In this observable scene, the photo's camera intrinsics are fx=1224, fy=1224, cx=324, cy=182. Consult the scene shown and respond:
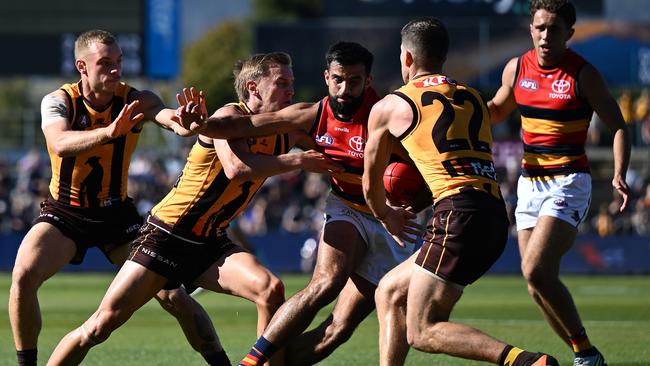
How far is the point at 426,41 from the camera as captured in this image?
7.37m

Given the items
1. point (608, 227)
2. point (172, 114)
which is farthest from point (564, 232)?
point (608, 227)

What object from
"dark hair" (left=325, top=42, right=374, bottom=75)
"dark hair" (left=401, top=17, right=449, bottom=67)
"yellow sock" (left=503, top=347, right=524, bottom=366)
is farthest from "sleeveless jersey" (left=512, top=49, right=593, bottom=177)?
"yellow sock" (left=503, top=347, right=524, bottom=366)

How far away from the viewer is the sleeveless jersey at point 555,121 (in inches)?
371

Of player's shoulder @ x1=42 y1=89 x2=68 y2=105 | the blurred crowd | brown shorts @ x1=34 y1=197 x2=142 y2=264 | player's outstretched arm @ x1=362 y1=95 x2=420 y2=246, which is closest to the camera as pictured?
player's outstretched arm @ x1=362 y1=95 x2=420 y2=246

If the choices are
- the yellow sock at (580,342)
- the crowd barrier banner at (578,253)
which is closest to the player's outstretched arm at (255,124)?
the yellow sock at (580,342)

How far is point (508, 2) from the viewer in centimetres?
2489

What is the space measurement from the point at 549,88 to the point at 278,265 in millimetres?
16445

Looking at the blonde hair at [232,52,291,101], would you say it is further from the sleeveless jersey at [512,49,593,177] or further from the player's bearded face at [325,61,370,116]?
the sleeveless jersey at [512,49,593,177]

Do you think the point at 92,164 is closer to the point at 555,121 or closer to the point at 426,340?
the point at 426,340

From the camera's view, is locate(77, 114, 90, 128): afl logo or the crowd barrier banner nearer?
locate(77, 114, 90, 128): afl logo

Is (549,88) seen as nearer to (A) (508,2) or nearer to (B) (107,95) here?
(B) (107,95)

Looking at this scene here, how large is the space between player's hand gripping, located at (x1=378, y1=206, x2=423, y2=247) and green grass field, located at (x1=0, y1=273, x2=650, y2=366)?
2752mm

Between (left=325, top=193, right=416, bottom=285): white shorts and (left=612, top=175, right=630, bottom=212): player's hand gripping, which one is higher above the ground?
(left=612, top=175, right=630, bottom=212): player's hand gripping

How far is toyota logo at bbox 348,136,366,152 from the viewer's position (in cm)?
812
